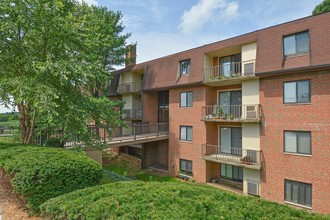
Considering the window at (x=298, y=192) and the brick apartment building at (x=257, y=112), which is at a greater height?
the brick apartment building at (x=257, y=112)

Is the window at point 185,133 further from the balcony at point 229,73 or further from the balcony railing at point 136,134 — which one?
the balcony at point 229,73

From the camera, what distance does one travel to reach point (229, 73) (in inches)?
637

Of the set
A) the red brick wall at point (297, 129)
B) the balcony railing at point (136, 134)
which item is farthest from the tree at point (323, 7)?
the balcony railing at point (136, 134)

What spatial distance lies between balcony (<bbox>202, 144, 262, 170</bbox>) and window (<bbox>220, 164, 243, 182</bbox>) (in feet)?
3.50

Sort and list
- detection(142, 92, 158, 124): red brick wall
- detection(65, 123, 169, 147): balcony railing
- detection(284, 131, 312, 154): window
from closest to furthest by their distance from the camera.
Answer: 1. detection(284, 131, 312, 154): window
2. detection(65, 123, 169, 147): balcony railing
3. detection(142, 92, 158, 124): red brick wall

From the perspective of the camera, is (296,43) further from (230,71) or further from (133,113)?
(133,113)

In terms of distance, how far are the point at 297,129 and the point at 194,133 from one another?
7730 millimetres

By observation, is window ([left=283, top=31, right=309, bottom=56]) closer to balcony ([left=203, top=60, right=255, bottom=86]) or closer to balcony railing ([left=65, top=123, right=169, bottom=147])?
balcony ([left=203, top=60, right=255, bottom=86])

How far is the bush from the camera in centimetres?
523

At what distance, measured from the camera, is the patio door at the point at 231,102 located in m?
15.9

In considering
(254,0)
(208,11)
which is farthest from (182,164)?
(254,0)

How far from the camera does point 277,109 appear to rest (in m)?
13.2

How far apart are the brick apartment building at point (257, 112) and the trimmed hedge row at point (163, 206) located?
10661 millimetres

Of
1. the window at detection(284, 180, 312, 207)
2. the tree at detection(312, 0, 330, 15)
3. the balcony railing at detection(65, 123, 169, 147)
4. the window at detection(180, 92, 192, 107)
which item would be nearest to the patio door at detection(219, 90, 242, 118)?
the window at detection(180, 92, 192, 107)
